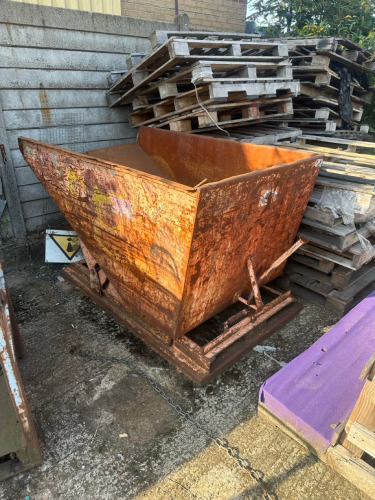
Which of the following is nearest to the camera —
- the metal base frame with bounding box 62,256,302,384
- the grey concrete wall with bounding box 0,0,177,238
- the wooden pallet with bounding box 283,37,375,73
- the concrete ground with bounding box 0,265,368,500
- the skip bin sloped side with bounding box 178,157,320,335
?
the concrete ground with bounding box 0,265,368,500

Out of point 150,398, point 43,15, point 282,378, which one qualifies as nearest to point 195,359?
point 150,398

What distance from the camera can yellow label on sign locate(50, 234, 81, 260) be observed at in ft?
13.8

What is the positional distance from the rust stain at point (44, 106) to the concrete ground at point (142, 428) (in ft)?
7.63

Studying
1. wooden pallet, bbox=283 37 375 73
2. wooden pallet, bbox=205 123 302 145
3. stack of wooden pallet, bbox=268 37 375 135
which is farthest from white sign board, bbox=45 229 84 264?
wooden pallet, bbox=283 37 375 73

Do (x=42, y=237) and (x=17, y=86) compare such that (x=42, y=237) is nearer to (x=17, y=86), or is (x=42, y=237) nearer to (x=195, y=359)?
(x=17, y=86)

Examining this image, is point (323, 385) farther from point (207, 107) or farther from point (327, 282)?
point (207, 107)

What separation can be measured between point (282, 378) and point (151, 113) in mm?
3602

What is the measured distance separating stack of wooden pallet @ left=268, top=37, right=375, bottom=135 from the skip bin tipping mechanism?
2.34 metres

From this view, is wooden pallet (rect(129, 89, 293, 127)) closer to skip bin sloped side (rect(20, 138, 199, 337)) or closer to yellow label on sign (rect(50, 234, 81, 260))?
skip bin sloped side (rect(20, 138, 199, 337))

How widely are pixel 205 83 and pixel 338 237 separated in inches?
76.0

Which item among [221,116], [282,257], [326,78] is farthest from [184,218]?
[326,78]

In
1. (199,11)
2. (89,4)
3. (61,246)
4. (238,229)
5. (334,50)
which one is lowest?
(61,246)

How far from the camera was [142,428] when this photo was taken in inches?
91.0

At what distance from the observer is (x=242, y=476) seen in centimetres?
202
